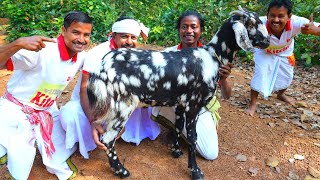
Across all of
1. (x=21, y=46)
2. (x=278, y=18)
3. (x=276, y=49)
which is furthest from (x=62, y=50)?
(x=276, y=49)

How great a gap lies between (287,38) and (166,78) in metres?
2.50

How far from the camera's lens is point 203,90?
3.43m

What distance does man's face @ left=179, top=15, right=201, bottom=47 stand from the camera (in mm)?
3850

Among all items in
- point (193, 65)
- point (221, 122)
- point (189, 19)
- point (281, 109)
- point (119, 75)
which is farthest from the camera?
point (281, 109)

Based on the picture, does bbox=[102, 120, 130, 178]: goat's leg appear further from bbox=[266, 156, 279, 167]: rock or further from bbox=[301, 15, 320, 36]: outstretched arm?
bbox=[301, 15, 320, 36]: outstretched arm

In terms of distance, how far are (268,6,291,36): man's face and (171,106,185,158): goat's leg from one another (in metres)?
2.08

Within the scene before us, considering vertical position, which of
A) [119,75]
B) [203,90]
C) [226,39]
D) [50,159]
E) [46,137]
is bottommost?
[50,159]

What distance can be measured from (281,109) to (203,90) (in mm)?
2477

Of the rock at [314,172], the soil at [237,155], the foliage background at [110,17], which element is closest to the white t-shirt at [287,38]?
the soil at [237,155]

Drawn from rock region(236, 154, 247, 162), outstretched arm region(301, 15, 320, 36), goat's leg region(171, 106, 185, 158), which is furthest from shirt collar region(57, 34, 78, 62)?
outstretched arm region(301, 15, 320, 36)

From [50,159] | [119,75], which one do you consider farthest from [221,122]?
[50,159]

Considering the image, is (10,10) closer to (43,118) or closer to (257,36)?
(43,118)

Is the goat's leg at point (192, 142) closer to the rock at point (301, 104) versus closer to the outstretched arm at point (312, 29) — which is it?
the outstretched arm at point (312, 29)

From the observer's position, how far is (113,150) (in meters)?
3.41
